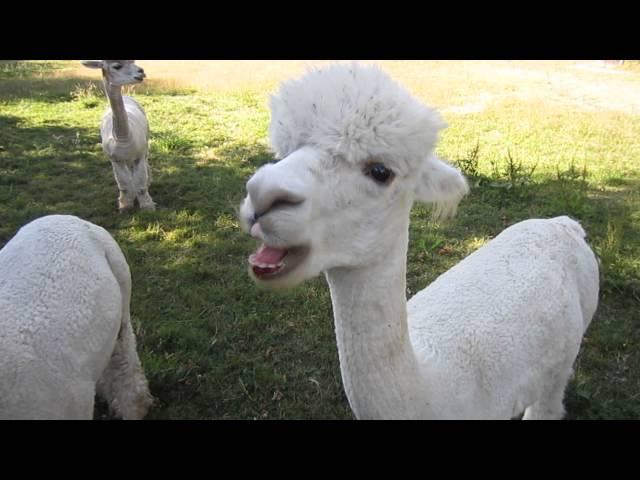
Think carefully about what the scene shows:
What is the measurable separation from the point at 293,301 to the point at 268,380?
90 centimetres

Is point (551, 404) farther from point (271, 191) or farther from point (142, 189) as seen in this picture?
point (142, 189)

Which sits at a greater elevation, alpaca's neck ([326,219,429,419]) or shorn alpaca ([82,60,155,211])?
alpaca's neck ([326,219,429,419])

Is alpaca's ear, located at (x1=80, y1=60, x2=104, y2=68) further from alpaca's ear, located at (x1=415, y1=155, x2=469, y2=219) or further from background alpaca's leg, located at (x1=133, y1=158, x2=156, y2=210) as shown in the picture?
alpaca's ear, located at (x1=415, y1=155, x2=469, y2=219)

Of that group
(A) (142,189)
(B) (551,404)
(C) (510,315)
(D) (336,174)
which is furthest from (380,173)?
(A) (142,189)

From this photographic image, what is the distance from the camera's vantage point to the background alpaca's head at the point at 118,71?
611cm

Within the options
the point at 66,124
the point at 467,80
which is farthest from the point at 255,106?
the point at 467,80

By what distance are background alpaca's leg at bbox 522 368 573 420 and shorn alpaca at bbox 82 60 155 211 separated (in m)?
4.72

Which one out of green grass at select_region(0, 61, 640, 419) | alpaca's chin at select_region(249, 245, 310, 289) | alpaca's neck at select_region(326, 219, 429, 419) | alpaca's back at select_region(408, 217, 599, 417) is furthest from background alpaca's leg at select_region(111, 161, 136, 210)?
alpaca's chin at select_region(249, 245, 310, 289)

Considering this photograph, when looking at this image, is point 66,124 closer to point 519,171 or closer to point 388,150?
point 519,171

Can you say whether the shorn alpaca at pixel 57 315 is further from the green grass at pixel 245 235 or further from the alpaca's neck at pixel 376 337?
the alpaca's neck at pixel 376 337

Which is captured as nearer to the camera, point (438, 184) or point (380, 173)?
point (380, 173)

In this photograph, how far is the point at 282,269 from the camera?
1.48m

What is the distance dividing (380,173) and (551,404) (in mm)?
1911

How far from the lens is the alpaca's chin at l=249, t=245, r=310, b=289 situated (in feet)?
4.82
